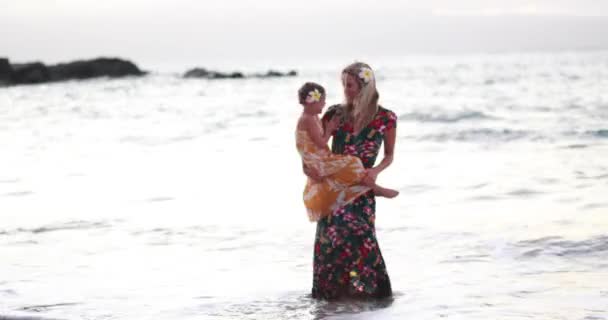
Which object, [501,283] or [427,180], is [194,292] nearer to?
[501,283]

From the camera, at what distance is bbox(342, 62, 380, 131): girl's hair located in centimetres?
493

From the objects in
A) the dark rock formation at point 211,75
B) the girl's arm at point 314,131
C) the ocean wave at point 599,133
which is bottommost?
the ocean wave at point 599,133

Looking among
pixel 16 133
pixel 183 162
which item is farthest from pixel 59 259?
pixel 16 133

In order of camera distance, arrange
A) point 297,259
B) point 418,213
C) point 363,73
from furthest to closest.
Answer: point 418,213 < point 297,259 < point 363,73

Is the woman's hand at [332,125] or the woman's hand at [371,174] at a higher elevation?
the woman's hand at [332,125]

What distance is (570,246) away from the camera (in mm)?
7188

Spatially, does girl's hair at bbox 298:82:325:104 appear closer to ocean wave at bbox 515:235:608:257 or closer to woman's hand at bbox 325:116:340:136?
woman's hand at bbox 325:116:340:136

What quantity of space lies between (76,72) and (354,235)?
3596 inches

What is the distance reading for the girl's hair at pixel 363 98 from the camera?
194 inches

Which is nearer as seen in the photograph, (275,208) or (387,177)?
(275,208)

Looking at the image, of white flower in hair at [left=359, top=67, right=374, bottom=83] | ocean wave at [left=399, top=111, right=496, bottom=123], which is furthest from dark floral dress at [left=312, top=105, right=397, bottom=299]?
ocean wave at [left=399, top=111, right=496, bottom=123]

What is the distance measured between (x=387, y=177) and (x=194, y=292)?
6.80 m

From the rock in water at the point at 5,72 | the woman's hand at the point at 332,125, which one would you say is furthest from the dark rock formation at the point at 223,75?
the woman's hand at the point at 332,125

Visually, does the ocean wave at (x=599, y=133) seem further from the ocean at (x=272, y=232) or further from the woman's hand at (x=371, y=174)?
the woman's hand at (x=371, y=174)
